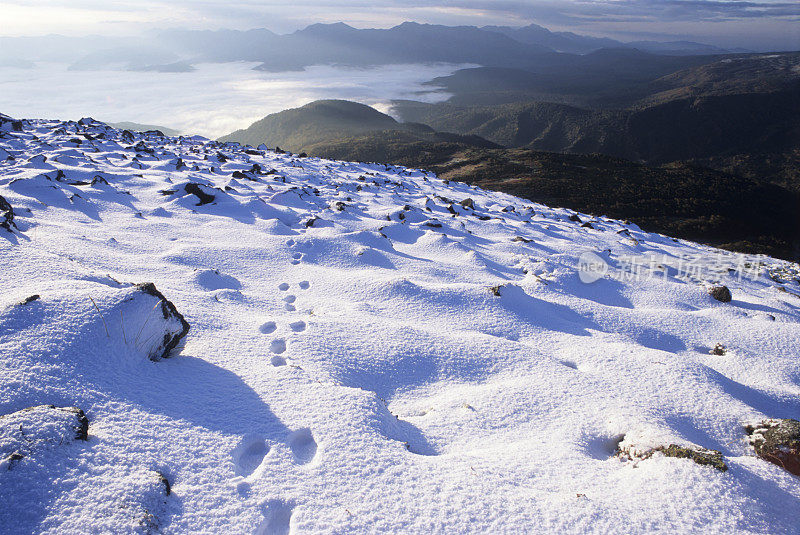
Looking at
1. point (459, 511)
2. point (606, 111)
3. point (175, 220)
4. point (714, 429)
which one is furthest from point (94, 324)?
point (606, 111)

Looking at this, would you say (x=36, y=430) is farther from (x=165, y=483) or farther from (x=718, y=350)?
(x=718, y=350)

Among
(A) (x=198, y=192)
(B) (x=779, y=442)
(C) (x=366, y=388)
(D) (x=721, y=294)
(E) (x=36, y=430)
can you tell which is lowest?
(D) (x=721, y=294)

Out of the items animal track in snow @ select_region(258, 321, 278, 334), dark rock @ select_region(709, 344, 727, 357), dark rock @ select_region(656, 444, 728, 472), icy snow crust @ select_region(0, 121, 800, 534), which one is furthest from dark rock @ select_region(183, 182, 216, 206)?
dark rock @ select_region(709, 344, 727, 357)

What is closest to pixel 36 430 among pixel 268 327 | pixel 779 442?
pixel 268 327

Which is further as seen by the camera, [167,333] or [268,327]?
[268,327]

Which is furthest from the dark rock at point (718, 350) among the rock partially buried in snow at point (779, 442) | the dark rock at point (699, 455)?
the dark rock at point (699, 455)

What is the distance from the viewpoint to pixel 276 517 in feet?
7.64

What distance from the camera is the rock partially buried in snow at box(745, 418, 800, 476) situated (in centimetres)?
307

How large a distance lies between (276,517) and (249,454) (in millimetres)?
605

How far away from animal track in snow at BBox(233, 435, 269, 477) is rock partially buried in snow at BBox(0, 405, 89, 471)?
952 millimetres

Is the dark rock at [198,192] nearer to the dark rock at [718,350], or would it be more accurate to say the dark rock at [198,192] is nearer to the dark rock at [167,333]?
the dark rock at [167,333]

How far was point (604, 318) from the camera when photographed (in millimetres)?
6352

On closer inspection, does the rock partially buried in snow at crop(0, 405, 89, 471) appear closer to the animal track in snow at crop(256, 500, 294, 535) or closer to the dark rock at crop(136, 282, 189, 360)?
the dark rock at crop(136, 282, 189, 360)

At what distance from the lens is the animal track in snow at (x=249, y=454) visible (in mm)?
2621
